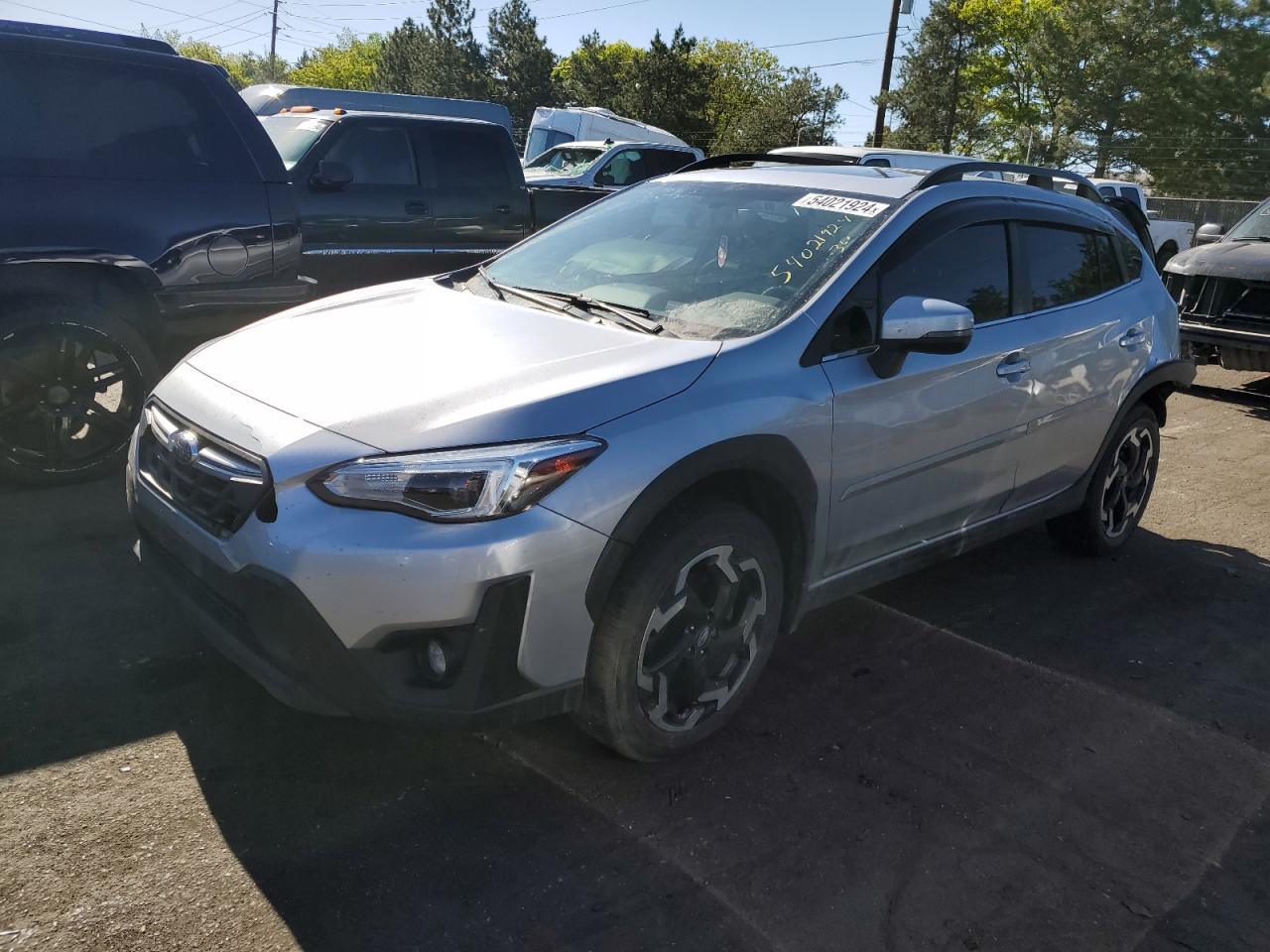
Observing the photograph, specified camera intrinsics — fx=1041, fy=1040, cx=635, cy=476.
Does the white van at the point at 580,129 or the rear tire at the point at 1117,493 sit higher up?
the white van at the point at 580,129

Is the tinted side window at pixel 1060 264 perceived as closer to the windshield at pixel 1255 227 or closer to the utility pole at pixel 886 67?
the windshield at pixel 1255 227

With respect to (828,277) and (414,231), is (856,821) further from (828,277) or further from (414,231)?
(414,231)

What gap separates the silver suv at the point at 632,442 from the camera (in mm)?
2566

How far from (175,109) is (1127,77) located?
55.0 m

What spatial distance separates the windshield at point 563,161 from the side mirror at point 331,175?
801 centimetres

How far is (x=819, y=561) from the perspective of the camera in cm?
345

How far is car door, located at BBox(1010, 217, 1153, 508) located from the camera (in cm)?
425

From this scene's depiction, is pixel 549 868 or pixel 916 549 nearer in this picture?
pixel 549 868

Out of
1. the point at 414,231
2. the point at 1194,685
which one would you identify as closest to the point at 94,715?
the point at 1194,685

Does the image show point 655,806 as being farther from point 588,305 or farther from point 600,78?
point 600,78

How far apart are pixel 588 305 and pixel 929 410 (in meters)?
1.24

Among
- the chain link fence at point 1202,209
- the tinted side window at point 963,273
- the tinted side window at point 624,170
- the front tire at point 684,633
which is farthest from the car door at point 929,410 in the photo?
the chain link fence at point 1202,209

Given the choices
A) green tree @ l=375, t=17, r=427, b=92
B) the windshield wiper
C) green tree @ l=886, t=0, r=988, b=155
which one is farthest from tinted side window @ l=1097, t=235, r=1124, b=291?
green tree @ l=375, t=17, r=427, b=92

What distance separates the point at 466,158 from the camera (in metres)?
8.60
